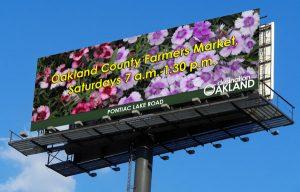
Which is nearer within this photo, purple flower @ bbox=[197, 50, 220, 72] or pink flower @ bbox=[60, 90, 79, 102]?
purple flower @ bbox=[197, 50, 220, 72]

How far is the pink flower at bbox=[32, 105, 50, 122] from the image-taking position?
57188 millimetres

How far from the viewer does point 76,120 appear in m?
55.7

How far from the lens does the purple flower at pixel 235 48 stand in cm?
5250

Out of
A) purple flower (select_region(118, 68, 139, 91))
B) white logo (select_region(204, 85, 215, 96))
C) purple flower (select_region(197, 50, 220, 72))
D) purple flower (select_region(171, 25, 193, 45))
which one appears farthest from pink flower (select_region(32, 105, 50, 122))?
white logo (select_region(204, 85, 215, 96))

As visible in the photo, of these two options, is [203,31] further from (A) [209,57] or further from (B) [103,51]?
(B) [103,51]

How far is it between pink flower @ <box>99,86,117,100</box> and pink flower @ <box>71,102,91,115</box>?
0.92 m

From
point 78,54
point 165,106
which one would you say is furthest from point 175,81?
point 78,54

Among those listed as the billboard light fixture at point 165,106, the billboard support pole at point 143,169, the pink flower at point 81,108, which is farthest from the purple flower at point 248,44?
the pink flower at point 81,108

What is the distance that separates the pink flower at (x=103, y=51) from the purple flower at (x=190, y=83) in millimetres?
5710

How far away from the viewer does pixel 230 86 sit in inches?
2035

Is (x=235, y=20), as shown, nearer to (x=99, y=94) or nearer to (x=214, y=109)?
(x=214, y=109)

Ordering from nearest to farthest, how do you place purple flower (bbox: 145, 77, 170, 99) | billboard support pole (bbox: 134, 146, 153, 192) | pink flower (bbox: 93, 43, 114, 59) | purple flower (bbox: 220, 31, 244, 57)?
purple flower (bbox: 220, 31, 244, 57), purple flower (bbox: 145, 77, 170, 99), billboard support pole (bbox: 134, 146, 153, 192), pink flower (bbox: 93, 43, 114, 59)

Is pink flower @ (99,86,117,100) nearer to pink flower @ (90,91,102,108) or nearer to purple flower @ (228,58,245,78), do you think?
pink flower @ (90,91,102,108)

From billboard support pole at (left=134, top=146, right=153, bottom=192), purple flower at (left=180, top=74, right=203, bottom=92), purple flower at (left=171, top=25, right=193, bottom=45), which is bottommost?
billboard support pole at (left=134, top=146, right=153, bottom=192)
